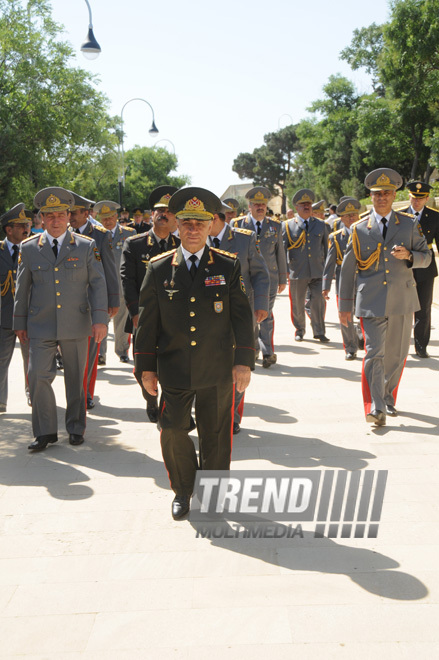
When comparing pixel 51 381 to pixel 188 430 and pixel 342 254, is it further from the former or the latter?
pixel 342 254

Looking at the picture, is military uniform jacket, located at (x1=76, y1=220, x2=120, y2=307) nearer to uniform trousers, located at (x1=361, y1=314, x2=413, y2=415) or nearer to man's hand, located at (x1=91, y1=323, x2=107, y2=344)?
man's hand, located at (x1=91, y1=323, x2=107, y2=344)

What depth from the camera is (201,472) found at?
5.14 metres

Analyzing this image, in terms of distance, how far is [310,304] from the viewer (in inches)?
490

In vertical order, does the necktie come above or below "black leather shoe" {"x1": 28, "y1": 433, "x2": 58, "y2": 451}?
above

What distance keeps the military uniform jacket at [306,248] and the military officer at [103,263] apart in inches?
162

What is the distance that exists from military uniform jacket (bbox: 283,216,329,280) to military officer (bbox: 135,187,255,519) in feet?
24.4

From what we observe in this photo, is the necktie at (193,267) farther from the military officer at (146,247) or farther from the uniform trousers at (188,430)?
the military officer at (146,247)

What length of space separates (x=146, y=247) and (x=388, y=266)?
226 centimetres

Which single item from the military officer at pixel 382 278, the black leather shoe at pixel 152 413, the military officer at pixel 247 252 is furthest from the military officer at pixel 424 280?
the black leather shoe at pixel 152 413

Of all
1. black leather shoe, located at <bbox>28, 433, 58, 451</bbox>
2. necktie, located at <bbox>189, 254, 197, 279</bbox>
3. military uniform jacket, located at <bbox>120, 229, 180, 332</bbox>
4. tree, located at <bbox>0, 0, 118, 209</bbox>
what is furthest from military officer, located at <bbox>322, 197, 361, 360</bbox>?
tree, located at <bbox>0, 0, 118, 209</bbox>

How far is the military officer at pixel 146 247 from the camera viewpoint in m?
7.04

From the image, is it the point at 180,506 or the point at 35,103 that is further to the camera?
the point at 35,103

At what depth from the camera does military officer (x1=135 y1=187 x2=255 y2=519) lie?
4746mm

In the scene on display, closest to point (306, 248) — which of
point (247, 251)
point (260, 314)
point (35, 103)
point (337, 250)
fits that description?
point (337, 250)
